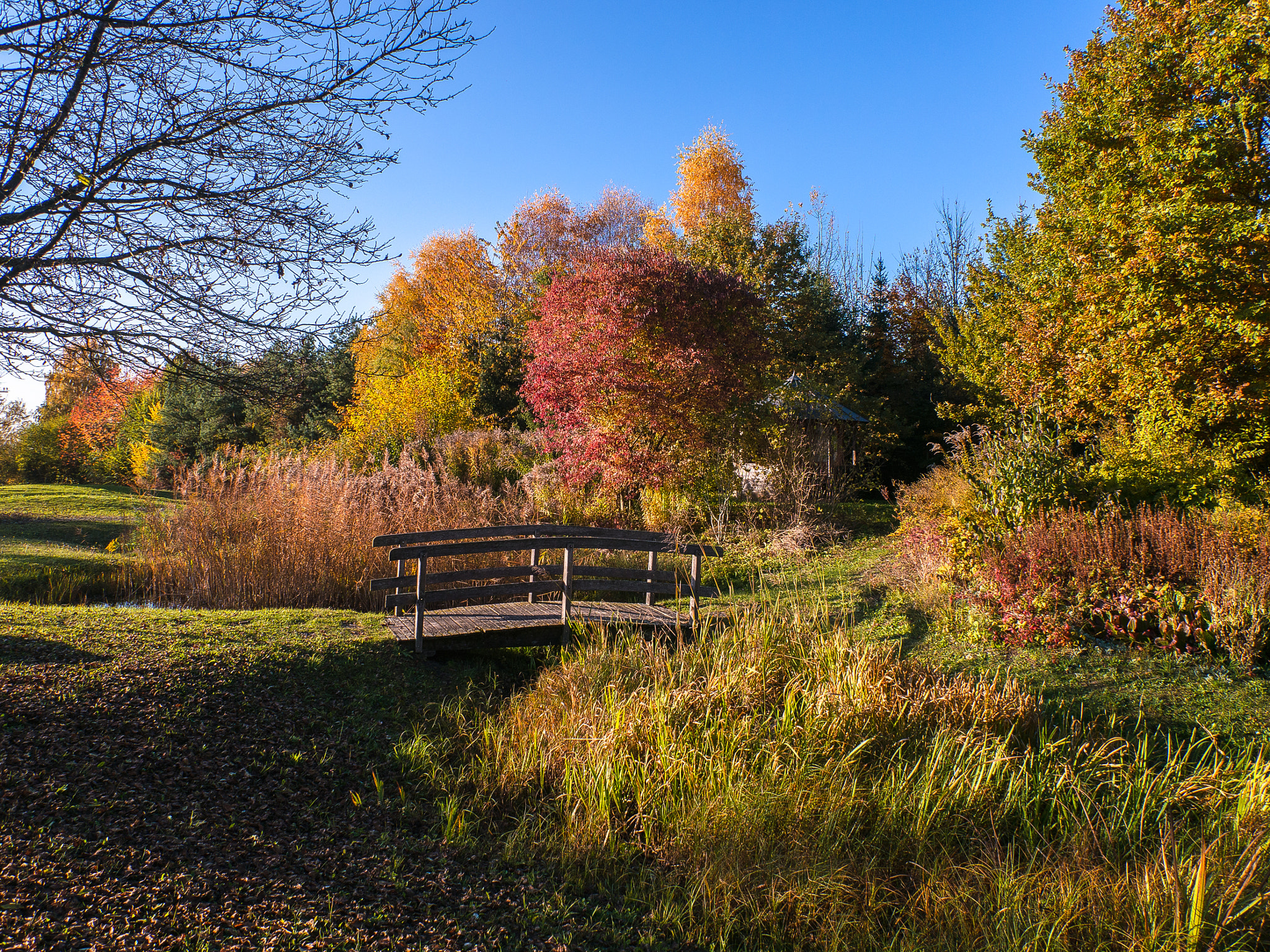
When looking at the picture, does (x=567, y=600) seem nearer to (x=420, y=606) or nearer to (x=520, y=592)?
(x=520, y=592)

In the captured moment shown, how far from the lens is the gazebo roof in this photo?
1498 cm

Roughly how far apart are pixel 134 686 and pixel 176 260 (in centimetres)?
248

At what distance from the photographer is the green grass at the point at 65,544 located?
25.3 ft

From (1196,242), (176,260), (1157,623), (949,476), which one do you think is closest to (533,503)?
(949,476)

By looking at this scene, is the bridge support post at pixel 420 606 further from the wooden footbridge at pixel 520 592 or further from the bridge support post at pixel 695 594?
the bridge support post at pixel 695 594

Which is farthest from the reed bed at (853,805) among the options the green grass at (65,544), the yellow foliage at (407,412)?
the yellow foliage at (407,412)

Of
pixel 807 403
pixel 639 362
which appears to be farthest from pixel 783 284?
pixel 639 362

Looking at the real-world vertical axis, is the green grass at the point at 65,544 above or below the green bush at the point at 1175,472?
below

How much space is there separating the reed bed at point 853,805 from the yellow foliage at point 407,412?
1196 cm

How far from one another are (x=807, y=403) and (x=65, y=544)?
13293 millimetres

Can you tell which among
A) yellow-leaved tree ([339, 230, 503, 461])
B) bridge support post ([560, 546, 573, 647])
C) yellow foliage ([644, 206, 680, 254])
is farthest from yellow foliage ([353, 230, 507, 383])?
bridge support post ([560, 546, 573, 647])

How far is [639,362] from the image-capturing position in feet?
38.4

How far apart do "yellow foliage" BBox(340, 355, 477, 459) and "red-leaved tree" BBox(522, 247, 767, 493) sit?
16.5 feet

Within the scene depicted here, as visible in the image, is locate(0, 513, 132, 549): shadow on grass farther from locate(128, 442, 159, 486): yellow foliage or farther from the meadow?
locate(128, 442, 159, 486): yellow foliage
